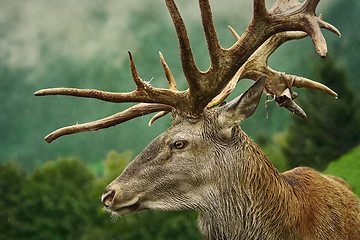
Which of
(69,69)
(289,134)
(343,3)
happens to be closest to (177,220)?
(289,134)

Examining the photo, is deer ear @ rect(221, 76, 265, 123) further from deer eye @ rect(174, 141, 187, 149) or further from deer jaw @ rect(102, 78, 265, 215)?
deer eye @ rect(174, 141, 187, 149)

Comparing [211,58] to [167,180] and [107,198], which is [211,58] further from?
[107,198]

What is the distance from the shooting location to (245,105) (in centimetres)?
342

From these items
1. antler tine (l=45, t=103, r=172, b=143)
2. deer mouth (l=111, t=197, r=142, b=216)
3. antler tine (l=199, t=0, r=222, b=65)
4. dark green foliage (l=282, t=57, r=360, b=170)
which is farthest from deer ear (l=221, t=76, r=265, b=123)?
dark green foliage (l=282, t=57, r=360, b=170)

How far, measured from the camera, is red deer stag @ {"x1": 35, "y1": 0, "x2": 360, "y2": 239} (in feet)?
11.0

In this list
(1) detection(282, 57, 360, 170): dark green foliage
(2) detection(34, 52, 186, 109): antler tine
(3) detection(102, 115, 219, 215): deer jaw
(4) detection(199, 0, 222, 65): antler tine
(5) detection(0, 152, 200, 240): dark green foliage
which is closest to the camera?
(4) detection(199, 0, 222, 65): antler tine

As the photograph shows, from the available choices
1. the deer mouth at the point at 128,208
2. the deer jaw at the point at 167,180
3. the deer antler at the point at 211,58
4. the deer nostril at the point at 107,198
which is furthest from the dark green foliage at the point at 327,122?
the deer nostril at the point at 107,198

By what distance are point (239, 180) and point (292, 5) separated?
5.49 feet

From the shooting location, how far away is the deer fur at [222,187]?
3.35 meters

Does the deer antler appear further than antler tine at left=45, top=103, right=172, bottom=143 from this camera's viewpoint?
No

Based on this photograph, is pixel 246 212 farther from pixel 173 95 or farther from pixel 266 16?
pixel 266 16

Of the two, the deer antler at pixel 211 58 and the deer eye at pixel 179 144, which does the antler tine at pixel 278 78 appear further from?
the deer eye at pixel 179 144

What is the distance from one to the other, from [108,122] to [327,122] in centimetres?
1516

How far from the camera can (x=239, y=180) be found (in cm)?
343
